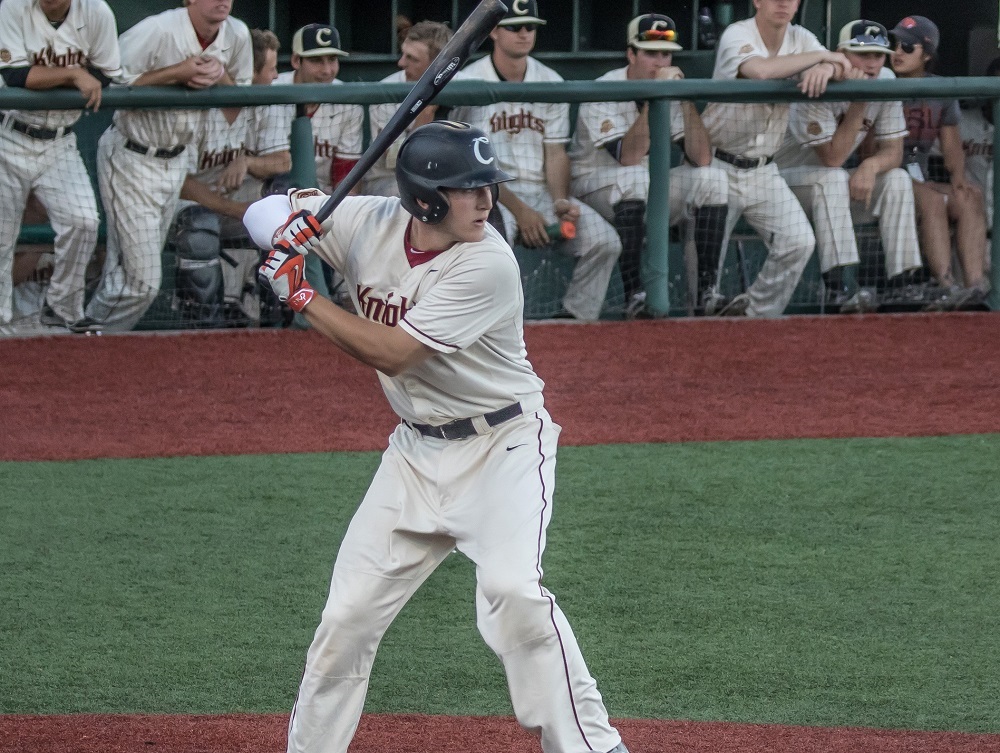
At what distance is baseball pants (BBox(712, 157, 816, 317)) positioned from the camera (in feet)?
24.7

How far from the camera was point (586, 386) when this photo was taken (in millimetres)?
6805

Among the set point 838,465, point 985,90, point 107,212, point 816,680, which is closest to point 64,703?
point 816,680

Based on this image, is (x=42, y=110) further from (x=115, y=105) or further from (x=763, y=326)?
(x=763, y=326)

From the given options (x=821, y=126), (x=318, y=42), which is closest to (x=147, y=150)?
(x=318, y=42)

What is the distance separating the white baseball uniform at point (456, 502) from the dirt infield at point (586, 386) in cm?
292

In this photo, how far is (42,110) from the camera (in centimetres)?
694

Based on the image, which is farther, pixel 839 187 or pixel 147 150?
pixel 839 187

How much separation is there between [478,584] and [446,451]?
31 centimetres

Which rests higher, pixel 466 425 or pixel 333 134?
pixel 333 134

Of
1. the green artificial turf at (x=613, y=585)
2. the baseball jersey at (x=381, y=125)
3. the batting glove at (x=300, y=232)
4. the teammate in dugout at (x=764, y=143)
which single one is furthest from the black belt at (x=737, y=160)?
the batting glove at (x=300, y=232)

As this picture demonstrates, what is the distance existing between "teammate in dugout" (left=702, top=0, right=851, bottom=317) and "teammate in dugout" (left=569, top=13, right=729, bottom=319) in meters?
0.08

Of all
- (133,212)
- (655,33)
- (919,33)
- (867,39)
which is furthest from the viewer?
(919,33)

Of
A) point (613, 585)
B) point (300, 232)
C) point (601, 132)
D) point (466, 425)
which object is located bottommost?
point (613, 585)

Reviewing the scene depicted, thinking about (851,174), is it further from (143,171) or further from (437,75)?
(437,75)
